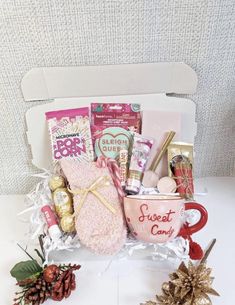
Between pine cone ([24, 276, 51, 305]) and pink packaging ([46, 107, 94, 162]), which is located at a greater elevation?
pink packaging ([46, 107, 94, 162])

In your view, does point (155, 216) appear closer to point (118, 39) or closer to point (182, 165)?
point (182, 165)

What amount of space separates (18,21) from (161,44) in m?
0.27

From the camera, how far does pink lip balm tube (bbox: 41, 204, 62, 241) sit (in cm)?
67

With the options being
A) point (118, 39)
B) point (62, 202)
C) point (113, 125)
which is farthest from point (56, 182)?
point (118, 39)

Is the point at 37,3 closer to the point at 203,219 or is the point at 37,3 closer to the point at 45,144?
the point at 45,144

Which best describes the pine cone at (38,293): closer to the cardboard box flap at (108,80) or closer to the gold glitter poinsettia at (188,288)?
the gold glitter poinsettia at (188,288)

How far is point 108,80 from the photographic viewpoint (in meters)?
0.75

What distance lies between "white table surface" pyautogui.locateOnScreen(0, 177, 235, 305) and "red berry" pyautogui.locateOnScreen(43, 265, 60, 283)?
46 mm

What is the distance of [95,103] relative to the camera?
765 mm

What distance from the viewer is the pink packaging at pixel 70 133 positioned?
0.76 m

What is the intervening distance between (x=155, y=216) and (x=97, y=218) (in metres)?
0.11

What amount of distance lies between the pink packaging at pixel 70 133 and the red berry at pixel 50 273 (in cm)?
23

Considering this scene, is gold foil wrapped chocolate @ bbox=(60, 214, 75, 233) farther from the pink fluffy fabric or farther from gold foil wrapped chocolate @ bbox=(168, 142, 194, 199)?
gold foil wrapped chocolate @ bbox=(168, 142, 194, 199)

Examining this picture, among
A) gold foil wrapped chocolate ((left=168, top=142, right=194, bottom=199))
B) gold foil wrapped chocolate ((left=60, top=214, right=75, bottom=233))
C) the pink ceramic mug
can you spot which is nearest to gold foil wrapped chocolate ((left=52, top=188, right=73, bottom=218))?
gold foil wrapped chocolate ((left=60, top=214, right=75, bottom=233))
